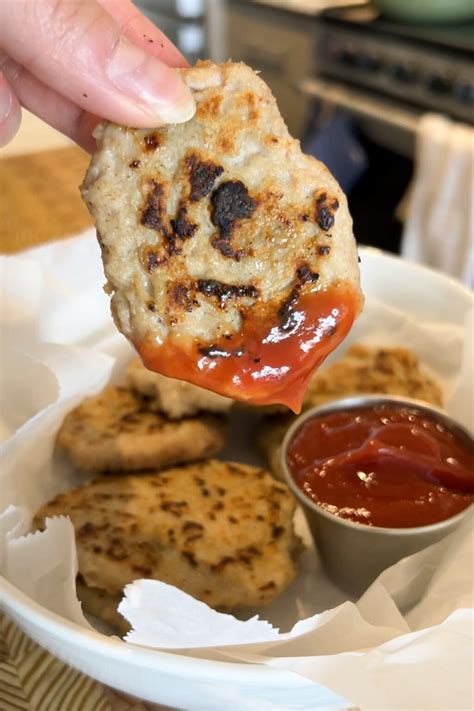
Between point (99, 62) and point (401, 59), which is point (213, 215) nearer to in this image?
point (99, 62)

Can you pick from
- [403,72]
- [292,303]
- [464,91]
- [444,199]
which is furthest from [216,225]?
[403,72]

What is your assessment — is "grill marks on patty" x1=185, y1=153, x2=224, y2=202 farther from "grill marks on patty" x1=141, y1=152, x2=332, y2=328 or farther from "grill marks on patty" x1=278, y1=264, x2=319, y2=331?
"grill marks on patty" x1=278, y1=264, x2=319, y2=331

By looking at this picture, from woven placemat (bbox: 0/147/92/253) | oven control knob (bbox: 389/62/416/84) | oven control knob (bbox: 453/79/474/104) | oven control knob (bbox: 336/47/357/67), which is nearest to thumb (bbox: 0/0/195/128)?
woven placemat (bbox: 0/147/92/253)

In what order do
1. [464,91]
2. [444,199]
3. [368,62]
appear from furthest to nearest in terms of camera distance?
[368,62] → [464,91] → [444,199]

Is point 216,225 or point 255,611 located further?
point 255,611

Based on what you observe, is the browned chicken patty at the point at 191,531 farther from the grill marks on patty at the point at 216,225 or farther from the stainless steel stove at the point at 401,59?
the stainless steel stove at the point at 401,59

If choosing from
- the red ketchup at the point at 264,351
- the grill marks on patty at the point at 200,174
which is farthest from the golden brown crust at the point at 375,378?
the grill marks on patty at the point at 200,174
